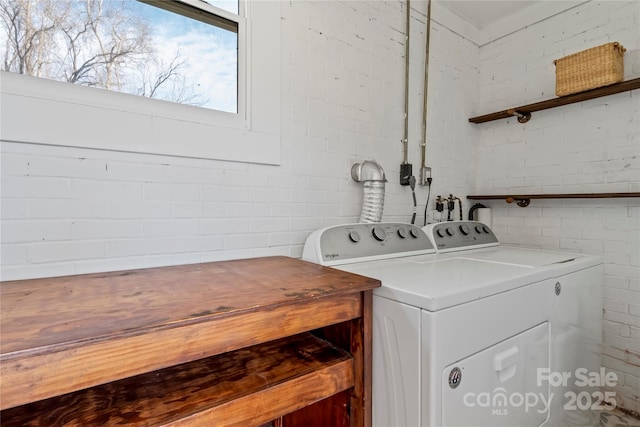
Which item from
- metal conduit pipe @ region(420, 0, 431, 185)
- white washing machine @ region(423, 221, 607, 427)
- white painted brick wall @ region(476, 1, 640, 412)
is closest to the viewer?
white washing machine @ region(423, 221, 607, 427)

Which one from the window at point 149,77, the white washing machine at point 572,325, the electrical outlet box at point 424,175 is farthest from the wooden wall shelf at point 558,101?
the window at point 149,77

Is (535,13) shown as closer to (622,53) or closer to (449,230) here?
(622,53)

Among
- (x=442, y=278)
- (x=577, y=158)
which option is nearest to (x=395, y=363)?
(x=442, y=278)

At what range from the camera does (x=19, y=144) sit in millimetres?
1099

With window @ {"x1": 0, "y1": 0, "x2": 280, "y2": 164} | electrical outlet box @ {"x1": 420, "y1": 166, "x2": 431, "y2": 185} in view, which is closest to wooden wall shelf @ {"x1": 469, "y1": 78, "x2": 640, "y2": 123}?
electrical outlet box @ {"x1": 420, "y1": 166, "x2": 431, "y2": 185}

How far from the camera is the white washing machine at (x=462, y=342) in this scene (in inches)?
36.5

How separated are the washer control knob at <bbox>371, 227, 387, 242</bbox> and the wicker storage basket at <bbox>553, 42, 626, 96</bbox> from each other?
5.16ft

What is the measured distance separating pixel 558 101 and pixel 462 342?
201 centimetres

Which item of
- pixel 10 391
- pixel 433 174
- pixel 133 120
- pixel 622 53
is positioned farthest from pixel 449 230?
pixel 10 391

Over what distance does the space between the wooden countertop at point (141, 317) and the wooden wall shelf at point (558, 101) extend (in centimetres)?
201

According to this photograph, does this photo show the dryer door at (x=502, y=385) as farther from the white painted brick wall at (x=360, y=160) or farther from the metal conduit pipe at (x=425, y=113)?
the metal conduit pipe at (x=425, y=113)

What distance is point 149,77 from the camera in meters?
1.37

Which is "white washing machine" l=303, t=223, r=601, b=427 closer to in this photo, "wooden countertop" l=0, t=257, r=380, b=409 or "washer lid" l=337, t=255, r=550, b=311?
"washer lid" l=337, t=255, r=550, b=311

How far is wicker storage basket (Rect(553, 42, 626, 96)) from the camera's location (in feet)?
6.05
